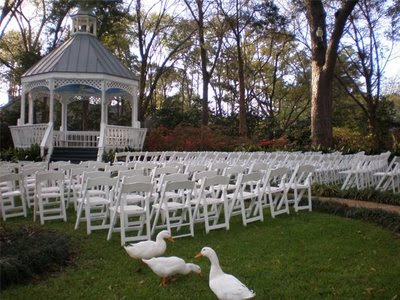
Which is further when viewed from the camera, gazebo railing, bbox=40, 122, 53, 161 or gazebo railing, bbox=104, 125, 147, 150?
gazebo railing, bbox=104, 125, 147, 150

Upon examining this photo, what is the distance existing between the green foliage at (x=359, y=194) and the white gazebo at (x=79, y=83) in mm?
10461

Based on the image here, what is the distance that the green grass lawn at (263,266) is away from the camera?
4363 millimetres

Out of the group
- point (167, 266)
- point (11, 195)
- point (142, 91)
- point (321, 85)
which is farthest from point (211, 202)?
point (142, 91)

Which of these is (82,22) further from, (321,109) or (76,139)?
(321,109)

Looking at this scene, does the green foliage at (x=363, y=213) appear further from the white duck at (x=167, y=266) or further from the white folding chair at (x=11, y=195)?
the white folding chair at (x=11, y=195)

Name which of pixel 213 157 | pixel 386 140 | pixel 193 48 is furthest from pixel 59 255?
pixel 193 48

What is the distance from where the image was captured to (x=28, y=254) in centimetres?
491

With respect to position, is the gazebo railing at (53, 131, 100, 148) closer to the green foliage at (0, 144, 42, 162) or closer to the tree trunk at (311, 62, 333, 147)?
the green foliage at (0, 144, 42, 162)

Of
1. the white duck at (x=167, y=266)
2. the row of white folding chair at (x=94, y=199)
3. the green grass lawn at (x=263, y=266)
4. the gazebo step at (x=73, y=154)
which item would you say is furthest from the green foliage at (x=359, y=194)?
the gazebo step at (x=73, y=154)

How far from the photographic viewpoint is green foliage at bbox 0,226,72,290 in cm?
458

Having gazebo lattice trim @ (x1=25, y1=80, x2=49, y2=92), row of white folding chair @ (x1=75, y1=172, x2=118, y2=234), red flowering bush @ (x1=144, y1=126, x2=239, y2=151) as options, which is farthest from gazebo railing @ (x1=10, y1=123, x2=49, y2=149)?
row of white folding chair @ (x1=75, y1=172, x2=118, y2=234)

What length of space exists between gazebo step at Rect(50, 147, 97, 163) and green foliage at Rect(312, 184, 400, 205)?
452 inches

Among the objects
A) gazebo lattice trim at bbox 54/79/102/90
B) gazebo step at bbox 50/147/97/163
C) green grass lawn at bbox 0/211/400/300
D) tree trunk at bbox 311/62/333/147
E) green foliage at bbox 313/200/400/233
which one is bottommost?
green grass lawn at bbox 0/211/400/300

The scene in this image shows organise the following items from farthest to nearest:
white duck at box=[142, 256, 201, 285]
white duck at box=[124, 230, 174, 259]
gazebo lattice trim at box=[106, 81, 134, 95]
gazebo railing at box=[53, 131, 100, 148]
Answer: gazebo railing at box=[53, 131, 100, 148]
gazebo lattice trim at box=[106, 81, 134, 95]
white duck at box=[124, 230, 174, 259]
white duck at box=[142, 256, 201, 285]
